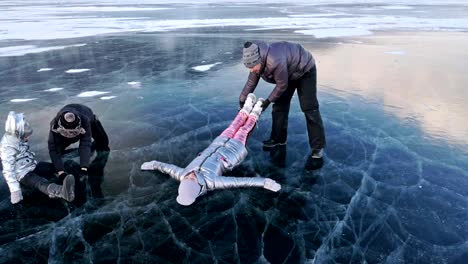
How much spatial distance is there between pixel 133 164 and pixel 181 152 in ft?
2.15

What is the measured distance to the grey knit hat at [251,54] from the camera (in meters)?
3.64

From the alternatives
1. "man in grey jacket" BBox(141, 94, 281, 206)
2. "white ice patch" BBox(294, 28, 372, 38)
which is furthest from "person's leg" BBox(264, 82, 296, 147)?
"white ice patch" BBox(294, 28, 372, 38)

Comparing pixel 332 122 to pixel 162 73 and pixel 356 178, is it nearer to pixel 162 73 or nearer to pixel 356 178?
pixel 356 178

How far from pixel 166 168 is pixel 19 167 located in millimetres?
1506

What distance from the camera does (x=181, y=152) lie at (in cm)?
452

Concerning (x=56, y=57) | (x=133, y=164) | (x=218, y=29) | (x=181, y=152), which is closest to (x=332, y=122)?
(x=181, y=152)

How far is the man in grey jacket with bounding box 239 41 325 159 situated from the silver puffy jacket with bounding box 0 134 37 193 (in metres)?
2.52

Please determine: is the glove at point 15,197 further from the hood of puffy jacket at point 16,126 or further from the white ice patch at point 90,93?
the white ice patch at point 90,93

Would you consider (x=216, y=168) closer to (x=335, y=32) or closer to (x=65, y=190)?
(x=65, y=190)

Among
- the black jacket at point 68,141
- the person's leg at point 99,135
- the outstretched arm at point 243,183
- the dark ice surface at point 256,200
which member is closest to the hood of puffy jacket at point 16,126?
the black jacket at point 68,141

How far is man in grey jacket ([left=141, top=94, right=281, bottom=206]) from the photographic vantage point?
3384 millimetres

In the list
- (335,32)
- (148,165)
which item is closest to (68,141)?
(148,165)

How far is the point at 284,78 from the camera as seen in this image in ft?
12.6

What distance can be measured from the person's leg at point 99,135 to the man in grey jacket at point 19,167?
83cm
